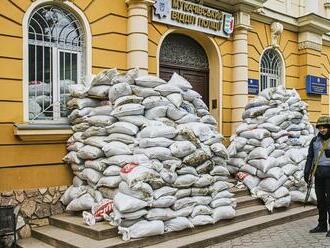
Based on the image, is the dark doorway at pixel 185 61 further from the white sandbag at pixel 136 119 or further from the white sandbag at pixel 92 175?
the white sandbag at pixel 92 175

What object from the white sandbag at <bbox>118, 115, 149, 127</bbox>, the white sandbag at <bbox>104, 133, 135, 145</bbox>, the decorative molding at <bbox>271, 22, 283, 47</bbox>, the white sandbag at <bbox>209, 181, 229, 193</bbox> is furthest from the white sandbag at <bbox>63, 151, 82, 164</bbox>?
the decorative molding at <bbox>271, 22, 283, 47</bbox>

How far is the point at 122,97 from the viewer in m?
5.83

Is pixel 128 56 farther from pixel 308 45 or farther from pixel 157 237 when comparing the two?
pixel 308 45

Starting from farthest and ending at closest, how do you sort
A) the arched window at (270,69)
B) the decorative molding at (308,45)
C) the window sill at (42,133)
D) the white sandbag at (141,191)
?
1. the decorative molding at (308,45)
2. the arched window at (270,69)
3. the window sill at (42,133)
4. the white sandbag at (141,191)

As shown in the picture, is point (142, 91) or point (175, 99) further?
point (175, 99)

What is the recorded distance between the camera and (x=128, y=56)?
7.21 m

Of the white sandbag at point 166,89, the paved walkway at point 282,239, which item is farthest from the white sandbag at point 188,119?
the paved walkway at point 282,239

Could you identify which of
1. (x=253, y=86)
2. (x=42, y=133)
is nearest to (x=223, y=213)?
(x=42, y=133)

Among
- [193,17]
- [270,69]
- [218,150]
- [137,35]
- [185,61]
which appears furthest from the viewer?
[270,69]

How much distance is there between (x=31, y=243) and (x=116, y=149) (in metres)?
1.64

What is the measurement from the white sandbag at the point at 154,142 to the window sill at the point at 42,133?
4.37 feet

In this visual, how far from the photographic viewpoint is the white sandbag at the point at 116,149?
547 centimetres

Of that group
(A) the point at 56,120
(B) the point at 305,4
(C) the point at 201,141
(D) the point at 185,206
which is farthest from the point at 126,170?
(B) the point at 305,4

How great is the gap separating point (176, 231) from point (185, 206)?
361 mm
